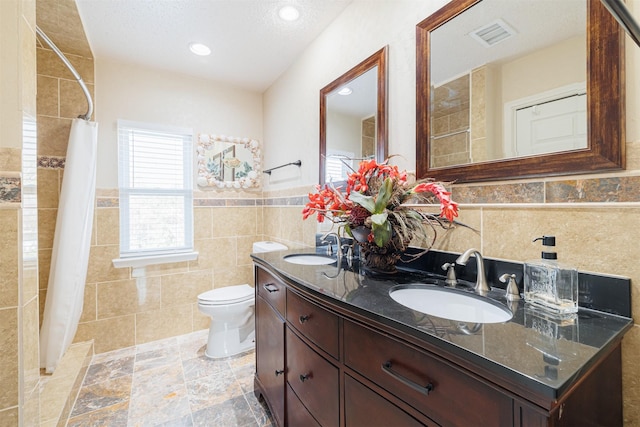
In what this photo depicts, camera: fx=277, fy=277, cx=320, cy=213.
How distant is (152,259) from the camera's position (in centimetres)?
247

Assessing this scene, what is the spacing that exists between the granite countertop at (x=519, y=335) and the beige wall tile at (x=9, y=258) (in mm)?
966

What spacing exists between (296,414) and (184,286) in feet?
6.11

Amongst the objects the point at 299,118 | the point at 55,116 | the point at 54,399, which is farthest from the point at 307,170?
the point at 54,399

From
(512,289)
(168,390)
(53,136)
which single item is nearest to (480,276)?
(512,289)

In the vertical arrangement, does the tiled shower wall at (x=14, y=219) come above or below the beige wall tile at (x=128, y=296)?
above

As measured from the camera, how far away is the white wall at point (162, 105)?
234 cm

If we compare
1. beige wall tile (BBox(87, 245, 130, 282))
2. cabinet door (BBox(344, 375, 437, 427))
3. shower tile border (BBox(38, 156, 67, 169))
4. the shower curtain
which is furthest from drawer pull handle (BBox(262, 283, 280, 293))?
shower tile border (BBox(38, 156, 67, 169))

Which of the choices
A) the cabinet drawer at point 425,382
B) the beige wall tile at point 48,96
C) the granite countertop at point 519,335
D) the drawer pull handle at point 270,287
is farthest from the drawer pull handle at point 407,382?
the beige wall tile at point 48,96

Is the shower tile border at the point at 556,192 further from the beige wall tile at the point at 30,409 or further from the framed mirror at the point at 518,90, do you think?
the beige wall tile at the point at 30,409

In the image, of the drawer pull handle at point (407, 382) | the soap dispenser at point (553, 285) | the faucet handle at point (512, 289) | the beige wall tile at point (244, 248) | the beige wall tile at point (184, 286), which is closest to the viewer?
the drawer pull handle at point (407, 382)

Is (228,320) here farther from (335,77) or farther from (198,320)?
(335,77)

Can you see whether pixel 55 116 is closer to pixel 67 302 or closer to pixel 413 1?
pixel 67 302

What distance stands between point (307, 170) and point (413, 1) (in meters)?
1.26

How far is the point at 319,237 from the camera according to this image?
6.57 feet
